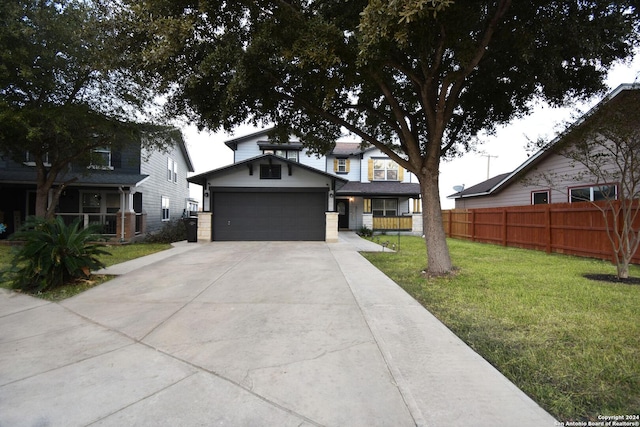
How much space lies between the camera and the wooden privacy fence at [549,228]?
9.91 m

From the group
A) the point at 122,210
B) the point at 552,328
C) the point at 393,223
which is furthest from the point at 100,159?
the point at 552,328

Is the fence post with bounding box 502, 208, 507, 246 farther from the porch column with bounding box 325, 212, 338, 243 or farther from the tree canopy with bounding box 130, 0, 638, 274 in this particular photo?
the porch column with bounding box 325, 212, 338, 243

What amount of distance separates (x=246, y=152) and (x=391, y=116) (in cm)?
1259

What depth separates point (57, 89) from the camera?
11.8 metres

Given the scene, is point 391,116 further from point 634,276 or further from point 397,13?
point 634,276

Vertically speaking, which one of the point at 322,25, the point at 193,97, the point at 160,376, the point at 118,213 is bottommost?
the point at 160,376

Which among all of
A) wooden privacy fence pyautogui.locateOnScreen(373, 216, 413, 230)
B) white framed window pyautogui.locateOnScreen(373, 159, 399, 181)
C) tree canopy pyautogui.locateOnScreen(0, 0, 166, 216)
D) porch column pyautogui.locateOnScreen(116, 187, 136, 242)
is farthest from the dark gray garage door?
white framed window pyautogui.locateOnScreen(373, 159, 399, 181)

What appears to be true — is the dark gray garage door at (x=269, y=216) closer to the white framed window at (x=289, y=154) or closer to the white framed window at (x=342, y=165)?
the white framed window at (x=289, y=154)

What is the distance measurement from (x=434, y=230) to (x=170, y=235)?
43.8 feet

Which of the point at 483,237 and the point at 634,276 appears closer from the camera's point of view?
the point at 634,276

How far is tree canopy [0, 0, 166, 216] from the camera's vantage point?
10109 mm

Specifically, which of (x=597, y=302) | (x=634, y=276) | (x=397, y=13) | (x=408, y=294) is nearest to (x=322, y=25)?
(x=397, y=13)

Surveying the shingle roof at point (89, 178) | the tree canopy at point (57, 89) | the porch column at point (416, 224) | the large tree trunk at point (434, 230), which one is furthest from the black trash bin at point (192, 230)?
the porch column at point (416, 224)

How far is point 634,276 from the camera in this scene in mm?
7367
